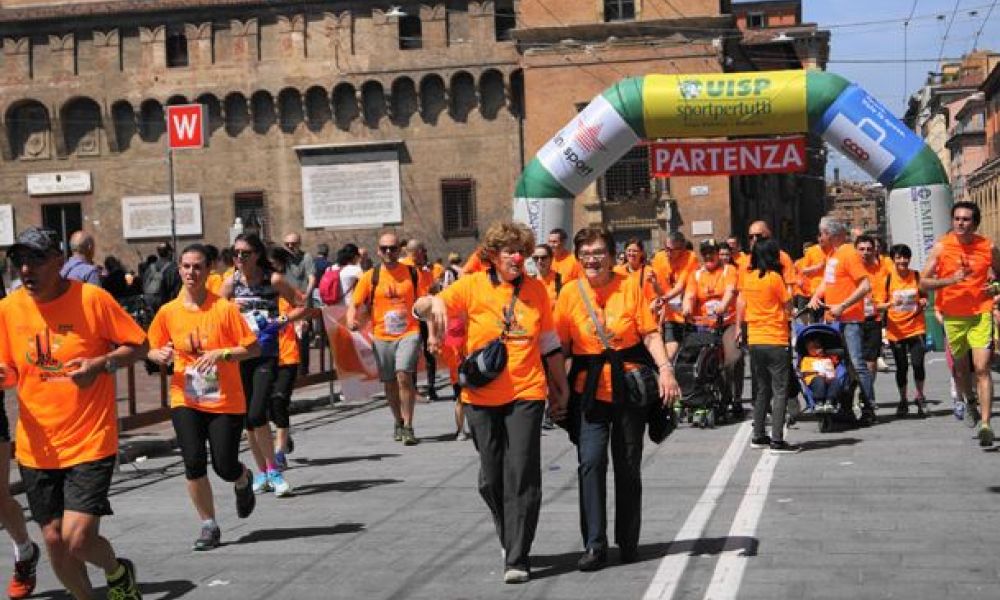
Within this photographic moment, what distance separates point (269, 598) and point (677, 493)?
3773 millimetres

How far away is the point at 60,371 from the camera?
22.6ft

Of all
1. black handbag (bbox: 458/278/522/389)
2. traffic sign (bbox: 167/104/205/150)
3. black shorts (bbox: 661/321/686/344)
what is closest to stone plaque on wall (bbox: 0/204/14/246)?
traffic sign (bbox: 167/104/205/150)

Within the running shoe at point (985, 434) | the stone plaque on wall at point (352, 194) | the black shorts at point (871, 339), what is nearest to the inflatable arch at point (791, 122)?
the black shorts at point (871, 339)

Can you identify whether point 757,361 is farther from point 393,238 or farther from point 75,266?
point 75,266

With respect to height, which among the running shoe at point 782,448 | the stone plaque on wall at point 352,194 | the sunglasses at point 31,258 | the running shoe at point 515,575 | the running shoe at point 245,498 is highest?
the stone plaque on wall at point 352,194

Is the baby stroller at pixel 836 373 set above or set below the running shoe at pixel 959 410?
above

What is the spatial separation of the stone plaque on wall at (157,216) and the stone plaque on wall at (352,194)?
12.5 ft

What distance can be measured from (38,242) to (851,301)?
9468 millimetres

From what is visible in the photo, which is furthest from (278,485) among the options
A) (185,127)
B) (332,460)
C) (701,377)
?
(185,127)

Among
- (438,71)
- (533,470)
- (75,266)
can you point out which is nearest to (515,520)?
(533,470)

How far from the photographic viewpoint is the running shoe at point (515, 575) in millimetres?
7590

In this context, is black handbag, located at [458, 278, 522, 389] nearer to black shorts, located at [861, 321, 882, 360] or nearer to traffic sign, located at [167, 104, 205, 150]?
black shorts, located at [861, 321, 882, 360]

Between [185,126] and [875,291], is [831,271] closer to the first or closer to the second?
[875,291]

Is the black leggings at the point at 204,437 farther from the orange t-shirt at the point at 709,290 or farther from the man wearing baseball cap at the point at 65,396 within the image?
the orange t-shirt at the point at 709,290
